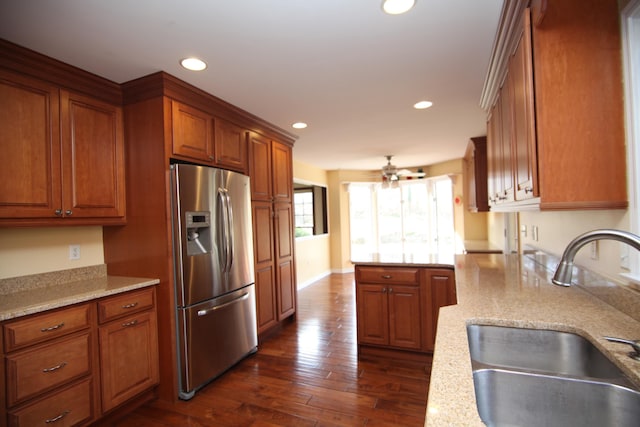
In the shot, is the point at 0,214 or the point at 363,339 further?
the point at 363,339

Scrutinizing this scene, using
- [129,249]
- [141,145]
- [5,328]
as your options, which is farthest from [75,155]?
[5,328]

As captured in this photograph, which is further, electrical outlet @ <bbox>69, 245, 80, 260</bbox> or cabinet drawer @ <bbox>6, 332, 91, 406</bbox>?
electrical outlet @ <bbox>69, 245, 80, 260</bbox>

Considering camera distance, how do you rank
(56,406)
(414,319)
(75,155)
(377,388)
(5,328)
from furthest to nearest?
(414,319)
(377,388)
(75,155)
(56,406)
(5,328)

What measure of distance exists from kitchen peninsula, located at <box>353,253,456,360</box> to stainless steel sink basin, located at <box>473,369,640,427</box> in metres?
1.69

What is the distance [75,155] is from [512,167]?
2636 mm

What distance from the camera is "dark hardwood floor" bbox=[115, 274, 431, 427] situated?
207cm

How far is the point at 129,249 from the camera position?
2410 millimetres

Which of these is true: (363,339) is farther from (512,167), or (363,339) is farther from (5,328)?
(5,328)

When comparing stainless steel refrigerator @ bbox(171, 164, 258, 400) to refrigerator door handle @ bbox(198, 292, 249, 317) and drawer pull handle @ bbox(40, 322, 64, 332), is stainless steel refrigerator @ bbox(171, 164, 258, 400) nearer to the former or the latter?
refrigerator door handle @ bbox(198, 292, 249, 317)

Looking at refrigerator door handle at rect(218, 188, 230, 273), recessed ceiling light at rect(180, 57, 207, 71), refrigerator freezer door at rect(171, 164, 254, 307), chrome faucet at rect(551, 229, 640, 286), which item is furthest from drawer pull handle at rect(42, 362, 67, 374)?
chrome faucet at rect(551, 229, 640, 286)

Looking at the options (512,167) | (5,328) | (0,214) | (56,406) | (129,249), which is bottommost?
(56,406)

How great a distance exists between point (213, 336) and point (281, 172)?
1.88 meters

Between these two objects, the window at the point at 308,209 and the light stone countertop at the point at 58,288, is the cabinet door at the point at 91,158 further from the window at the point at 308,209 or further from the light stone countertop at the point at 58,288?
the window at the point at 308,209

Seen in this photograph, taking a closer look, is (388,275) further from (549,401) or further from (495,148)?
(549,401)
